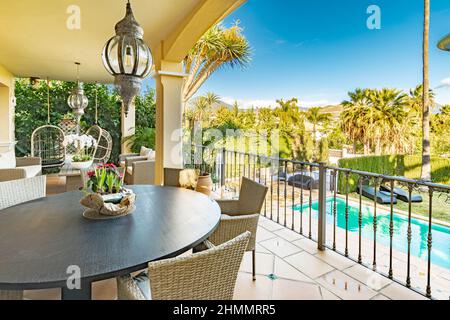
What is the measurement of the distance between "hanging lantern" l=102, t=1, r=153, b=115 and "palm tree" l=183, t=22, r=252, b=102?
203 inches

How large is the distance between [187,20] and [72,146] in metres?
4.70

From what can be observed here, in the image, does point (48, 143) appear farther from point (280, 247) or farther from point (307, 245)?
point (307, 245)

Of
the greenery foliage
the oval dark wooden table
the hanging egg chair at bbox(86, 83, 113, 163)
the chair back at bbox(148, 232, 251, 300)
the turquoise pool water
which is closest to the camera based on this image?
the chair back at bbox(148, 232, 251, 300)

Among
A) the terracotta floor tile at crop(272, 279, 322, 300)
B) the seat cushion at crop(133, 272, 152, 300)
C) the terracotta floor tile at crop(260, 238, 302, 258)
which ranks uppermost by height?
the seat cushion at crop(133, 272, 152, 300)

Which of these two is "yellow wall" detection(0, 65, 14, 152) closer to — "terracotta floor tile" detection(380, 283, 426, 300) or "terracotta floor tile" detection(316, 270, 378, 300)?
"terracotta floor tile" detection(316, 270, 378, 300)

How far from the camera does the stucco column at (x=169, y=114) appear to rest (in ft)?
13.8

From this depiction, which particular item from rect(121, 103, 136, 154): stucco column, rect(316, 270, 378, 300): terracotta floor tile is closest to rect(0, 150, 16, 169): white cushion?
rect(121, 103, 136, 154): stucco column

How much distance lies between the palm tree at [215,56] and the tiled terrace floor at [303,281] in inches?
214

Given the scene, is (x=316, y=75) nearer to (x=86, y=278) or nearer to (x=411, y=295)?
(x=411, y=295)

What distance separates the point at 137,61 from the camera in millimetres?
1899

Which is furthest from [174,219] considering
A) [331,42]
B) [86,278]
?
[331,42]

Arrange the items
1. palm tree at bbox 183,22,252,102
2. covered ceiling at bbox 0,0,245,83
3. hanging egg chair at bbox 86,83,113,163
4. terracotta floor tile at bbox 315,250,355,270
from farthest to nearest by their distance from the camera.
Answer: palm tree at bbox 183,22,252,102 → hanging egg chair at bbox 86,83,113,163 → covered ceiling at bbox 0,0,245,83 → terracotta floor tile at bbox 315,250,355,270

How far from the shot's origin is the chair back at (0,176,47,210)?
76.8 inches

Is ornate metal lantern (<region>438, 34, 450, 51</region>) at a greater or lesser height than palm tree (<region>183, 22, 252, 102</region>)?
lesser
